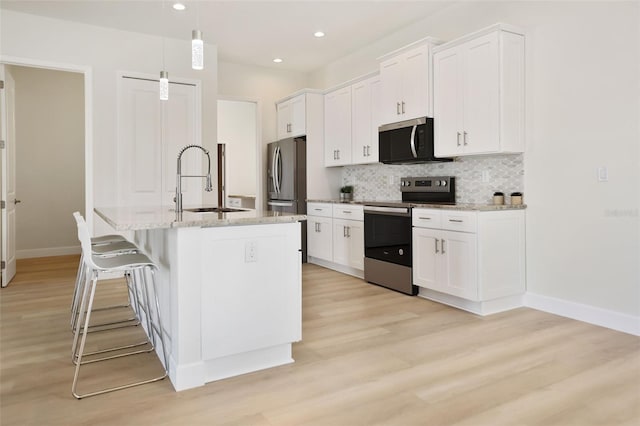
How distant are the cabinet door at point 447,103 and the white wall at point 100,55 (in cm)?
303

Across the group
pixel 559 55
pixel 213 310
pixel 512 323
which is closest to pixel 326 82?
pixel 559 55

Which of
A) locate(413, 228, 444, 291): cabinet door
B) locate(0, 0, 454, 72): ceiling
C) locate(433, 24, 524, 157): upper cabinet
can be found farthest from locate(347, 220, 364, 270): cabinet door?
locate(0, 0, 454, 72): ceiling

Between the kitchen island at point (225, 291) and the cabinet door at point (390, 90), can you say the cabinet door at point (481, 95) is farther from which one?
the kitchen island at point (225, 291)

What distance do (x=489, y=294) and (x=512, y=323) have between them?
295 millimetres

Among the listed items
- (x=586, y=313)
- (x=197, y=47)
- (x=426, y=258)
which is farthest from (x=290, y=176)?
(x=586, y=313)

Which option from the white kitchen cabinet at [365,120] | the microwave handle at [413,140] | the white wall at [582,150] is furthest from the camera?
the white kitchen cabinet at [365,120]

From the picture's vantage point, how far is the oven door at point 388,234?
13.6 ft

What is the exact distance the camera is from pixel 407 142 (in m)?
4.36

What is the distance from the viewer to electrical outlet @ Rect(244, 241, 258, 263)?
7.85 feet

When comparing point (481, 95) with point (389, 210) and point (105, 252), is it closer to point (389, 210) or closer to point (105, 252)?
point (389, 210)

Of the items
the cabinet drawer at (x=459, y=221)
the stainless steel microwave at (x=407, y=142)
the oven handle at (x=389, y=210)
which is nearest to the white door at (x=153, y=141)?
the oven handle at (x=389, y=210)

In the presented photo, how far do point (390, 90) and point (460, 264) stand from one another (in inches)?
79.0

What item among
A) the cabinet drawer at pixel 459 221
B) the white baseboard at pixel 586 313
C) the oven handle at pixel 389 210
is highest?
the oven handle at pixel 389 210

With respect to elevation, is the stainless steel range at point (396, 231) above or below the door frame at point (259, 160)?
below
